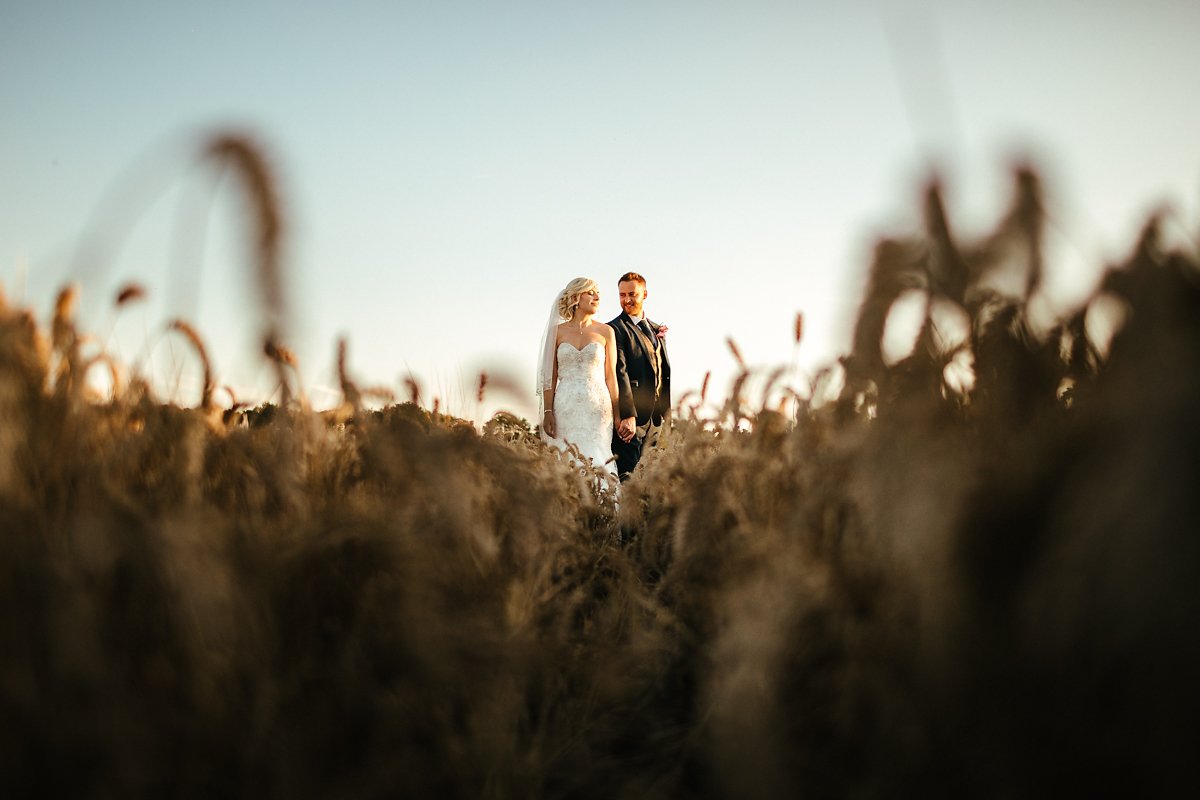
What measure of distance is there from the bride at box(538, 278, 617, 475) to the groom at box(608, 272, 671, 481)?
0.18 meters

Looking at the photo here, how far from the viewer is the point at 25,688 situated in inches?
26.7

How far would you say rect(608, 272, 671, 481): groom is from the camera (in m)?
7.44

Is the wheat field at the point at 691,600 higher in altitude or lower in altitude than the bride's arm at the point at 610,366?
lower

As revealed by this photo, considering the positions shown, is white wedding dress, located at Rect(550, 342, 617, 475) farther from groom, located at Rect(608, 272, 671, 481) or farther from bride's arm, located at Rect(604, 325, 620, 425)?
groom, located at Rect(608, 272, 671, 481)

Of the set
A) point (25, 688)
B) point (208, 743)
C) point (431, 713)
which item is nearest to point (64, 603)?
point (25, 688)

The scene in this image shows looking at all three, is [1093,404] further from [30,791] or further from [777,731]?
[30,791]

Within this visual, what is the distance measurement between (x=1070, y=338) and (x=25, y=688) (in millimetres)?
998

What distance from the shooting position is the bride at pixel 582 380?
281 inches

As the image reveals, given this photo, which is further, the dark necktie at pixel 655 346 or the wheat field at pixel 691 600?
the dark necktie at pixel 655 346

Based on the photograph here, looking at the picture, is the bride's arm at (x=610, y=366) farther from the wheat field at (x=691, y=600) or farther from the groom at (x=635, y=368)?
the wheat field at (x=691, y=600)

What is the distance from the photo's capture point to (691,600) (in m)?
1.19

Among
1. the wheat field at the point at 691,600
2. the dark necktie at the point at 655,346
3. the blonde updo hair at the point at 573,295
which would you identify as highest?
the blonde updo hair at the point at 573,295

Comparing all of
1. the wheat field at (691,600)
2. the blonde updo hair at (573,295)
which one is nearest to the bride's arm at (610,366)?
the blonde updo hair at (573,295)

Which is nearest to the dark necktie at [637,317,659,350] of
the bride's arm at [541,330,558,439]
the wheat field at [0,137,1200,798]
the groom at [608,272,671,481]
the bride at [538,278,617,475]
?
the groom at [608,272,671,481]
